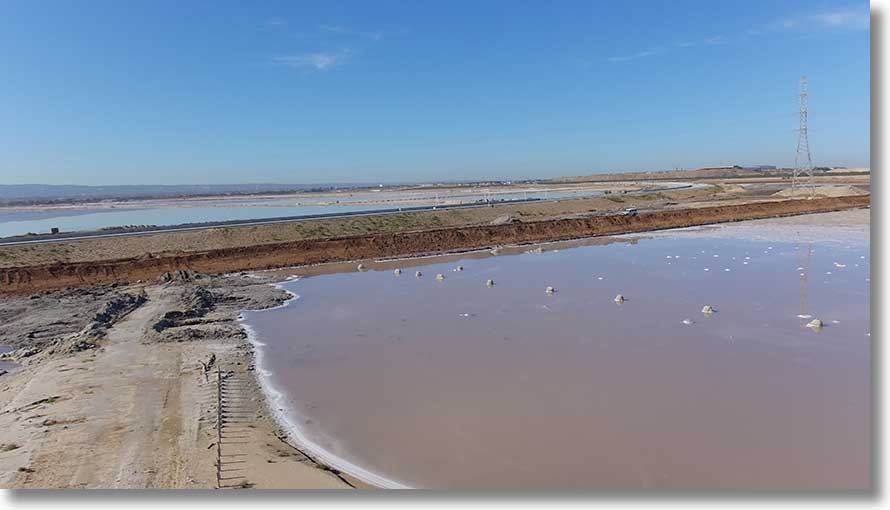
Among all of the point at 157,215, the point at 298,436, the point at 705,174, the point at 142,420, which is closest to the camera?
the point at 298,436

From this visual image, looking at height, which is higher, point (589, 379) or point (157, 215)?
point (157, 215)

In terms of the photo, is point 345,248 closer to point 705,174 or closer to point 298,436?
point 298,436

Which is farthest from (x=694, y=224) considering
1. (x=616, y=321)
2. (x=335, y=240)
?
(x=616, y=321)

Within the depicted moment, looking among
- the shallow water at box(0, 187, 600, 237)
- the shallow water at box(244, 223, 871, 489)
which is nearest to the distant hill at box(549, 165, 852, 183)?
the shallow water at box(0, 187, 600, 237)

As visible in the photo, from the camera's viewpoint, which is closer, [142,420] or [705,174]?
[142,420]

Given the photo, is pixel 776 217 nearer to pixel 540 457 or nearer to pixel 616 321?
pixel 616 321

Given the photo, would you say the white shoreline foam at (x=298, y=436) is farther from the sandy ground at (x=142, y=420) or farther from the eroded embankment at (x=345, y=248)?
the eroded embankment at (x=345, y=248)

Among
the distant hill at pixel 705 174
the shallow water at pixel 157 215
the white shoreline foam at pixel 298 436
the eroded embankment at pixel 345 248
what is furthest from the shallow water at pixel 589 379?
the distant hill at pixel 705 174

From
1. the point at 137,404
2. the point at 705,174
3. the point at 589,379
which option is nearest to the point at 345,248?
the point at 137,404
